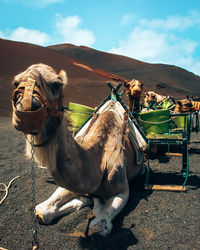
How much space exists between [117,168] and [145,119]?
1.65 metres

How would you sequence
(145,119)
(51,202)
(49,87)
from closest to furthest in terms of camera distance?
(49,87) < (51,202) < (145,119)

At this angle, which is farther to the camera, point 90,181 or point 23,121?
point 90,181

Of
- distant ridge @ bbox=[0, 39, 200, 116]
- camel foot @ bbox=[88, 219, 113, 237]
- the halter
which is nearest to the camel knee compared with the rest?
camel foot @ bbox=[88, 219, 113, 237]

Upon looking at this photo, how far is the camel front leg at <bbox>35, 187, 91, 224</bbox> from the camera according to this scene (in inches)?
115

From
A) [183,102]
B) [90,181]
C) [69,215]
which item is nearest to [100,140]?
[90,181]

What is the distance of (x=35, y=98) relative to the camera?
1784 millimetres

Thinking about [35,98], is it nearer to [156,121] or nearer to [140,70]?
[156,121]

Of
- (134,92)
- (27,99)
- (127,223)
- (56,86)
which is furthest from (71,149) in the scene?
(134,92)

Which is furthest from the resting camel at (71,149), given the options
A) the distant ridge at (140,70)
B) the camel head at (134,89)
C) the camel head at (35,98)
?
the distant ridge at (140,70)

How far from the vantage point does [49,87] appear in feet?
6.61

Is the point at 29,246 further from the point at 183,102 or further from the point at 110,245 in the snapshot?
the point at 183,102

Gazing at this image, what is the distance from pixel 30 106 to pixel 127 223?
213 centimetres

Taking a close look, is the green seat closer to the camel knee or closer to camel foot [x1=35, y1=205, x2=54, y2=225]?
the camel knee

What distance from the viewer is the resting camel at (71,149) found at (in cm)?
182
